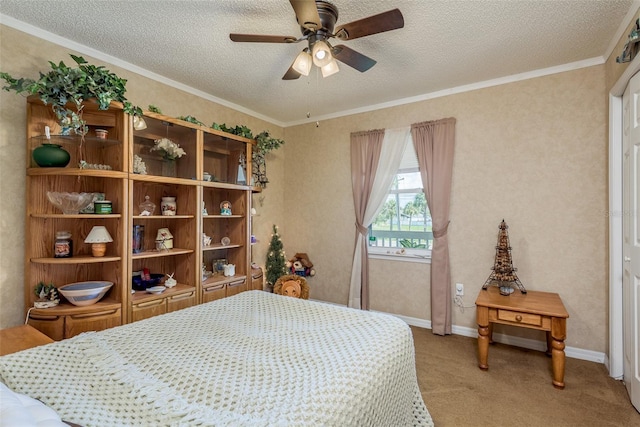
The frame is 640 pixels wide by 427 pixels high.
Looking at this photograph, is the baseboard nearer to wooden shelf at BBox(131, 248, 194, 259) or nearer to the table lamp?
wooden shelf at BBox(131, 248, 194, 259)

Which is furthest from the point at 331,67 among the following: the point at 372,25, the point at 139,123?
the point at 139,123

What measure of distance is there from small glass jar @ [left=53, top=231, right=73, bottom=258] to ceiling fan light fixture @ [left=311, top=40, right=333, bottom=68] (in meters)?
2.21

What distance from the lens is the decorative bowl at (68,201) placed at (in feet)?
6.96

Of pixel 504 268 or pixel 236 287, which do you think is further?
pixel 236 287

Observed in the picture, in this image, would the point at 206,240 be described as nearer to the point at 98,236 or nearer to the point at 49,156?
the point at 98,236

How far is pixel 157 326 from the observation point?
1.64 meters

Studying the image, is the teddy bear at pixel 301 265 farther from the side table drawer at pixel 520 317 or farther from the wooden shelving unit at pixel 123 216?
the side table drawer at pixel 520 317

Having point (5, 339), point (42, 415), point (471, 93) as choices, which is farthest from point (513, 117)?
point (5, 339)

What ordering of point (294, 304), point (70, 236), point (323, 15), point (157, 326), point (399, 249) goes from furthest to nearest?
point (399, 249) → point (70, 236) → point (294, 304) → point (323, 15) → point (157, 326)

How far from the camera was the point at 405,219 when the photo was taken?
3596mm

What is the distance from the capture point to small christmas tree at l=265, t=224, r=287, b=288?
12.8 feet

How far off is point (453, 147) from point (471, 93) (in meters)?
0.58

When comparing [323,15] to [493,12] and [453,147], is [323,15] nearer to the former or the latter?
[493,12]

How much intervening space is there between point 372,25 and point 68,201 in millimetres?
2406
